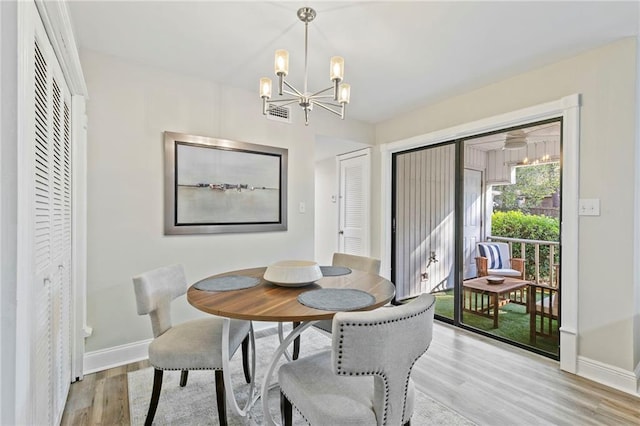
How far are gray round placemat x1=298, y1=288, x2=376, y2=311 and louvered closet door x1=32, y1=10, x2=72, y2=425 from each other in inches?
41.2

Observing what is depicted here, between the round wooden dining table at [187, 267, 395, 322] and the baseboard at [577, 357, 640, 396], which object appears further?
the baseboard at [577, 357, 640, 396]

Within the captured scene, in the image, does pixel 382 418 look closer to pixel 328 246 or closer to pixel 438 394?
pixel 438 394

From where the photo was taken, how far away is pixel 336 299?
4.85 ft

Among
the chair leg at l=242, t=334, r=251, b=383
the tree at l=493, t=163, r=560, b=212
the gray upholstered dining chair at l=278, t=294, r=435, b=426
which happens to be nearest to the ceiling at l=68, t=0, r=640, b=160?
the tree at l=493, t=163, r=560, b=212

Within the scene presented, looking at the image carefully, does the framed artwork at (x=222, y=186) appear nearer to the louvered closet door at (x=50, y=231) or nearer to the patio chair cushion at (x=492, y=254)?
Result: the louvered closet door at (x=50, y=231)

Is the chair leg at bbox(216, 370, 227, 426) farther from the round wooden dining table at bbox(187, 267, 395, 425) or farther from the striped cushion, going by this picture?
the striped cushion

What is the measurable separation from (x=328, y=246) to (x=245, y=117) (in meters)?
2.85

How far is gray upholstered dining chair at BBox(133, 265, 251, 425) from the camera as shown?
158 cm

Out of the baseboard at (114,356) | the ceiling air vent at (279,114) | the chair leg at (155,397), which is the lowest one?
the baseboard at (114,356)

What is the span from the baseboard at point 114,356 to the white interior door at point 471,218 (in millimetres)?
3083

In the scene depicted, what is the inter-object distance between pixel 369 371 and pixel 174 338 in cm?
118

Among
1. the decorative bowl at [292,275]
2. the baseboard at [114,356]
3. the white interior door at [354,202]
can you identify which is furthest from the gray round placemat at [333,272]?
the white interior door at [354,202]

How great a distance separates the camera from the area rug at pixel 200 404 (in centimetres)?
174

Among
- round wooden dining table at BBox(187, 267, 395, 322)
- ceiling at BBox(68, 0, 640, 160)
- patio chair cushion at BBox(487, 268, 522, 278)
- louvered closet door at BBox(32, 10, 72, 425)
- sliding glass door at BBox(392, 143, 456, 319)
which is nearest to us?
louvered closet door at BBox(32, 10, 72, 425)
